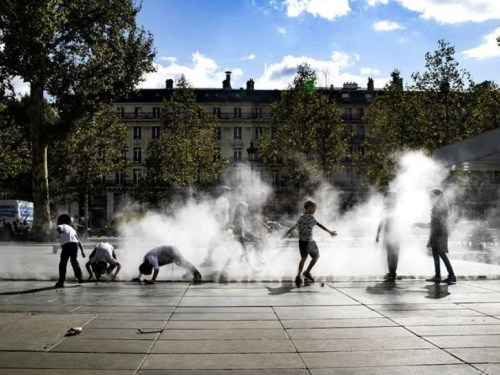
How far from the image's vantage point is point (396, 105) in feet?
125

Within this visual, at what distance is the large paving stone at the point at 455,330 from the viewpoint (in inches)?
217

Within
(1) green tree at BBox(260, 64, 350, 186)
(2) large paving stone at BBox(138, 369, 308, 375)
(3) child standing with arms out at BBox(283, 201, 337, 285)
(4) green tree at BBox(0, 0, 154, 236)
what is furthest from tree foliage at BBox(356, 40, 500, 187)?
(2) large paving stone at BBox(138, 369, 308, 375)

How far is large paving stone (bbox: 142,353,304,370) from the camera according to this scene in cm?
439

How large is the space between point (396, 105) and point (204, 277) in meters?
30.5

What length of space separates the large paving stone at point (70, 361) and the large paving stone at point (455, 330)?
9.38ft

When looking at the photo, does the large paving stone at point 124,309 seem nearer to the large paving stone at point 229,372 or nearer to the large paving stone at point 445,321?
the large paving stone at point 229,372

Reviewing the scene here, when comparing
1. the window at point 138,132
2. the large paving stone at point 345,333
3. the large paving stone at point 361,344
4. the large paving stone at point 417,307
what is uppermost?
the window at point 138,132

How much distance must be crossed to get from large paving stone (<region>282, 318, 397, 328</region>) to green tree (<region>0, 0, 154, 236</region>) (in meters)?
21.6

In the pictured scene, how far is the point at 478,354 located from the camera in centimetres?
470

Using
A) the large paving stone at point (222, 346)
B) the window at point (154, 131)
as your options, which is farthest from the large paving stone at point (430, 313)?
the window at point (154, 131)

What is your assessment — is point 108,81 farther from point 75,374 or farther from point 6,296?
point 75,374

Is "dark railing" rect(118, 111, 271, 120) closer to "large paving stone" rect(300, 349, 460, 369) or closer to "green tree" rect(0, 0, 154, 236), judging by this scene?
"green tree" rect(0, 0, 154, 236)

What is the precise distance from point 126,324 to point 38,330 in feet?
2.99

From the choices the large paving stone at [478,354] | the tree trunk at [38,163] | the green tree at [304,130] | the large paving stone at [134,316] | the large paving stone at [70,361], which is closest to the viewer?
the large paving stone at [70,361]
